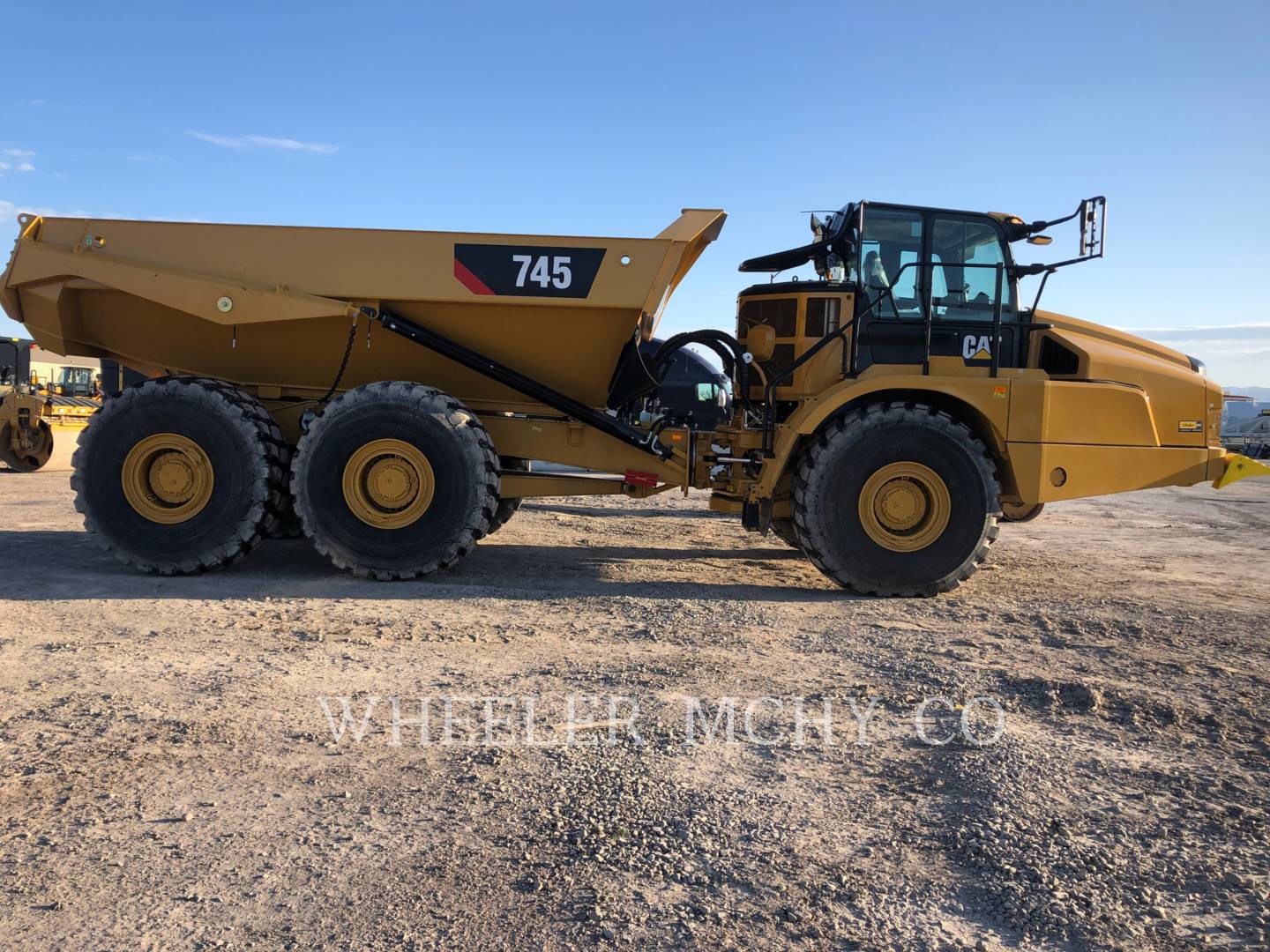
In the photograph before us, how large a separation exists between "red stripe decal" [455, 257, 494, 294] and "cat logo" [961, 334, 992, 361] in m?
3.47

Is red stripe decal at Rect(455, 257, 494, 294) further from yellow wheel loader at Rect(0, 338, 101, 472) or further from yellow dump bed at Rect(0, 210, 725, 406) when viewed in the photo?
yellow wheel loader at Rect(0, 338, 101, 472)

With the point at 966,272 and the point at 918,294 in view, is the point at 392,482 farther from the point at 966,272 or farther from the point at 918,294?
the point at 966,272

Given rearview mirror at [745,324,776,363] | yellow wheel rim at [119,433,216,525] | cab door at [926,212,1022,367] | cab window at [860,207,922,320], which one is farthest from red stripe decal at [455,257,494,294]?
cab door at [926,212,1022,367]

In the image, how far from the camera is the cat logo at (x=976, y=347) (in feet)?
22.2

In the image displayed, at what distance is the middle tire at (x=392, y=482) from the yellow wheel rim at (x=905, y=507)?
2646mm

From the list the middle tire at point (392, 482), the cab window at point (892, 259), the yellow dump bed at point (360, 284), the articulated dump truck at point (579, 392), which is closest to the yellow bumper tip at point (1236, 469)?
the articulated dump truck at point (579, 392)

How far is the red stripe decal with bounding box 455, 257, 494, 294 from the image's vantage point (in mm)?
6828

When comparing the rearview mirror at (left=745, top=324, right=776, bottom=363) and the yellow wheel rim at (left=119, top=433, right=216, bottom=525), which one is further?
the rearview mirror at (left=745, top=324, right=776, bottom=363)

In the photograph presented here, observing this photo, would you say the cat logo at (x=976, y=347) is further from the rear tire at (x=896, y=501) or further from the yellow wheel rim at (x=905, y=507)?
the yellow wheel rim at (x=905, y=507)

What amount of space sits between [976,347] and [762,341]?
155 centimetres

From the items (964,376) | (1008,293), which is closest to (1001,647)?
(964,376)

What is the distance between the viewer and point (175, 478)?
668cm

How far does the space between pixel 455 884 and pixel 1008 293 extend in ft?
19.6

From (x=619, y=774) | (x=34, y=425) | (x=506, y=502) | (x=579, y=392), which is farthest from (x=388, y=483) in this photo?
(x=34, y=425)
